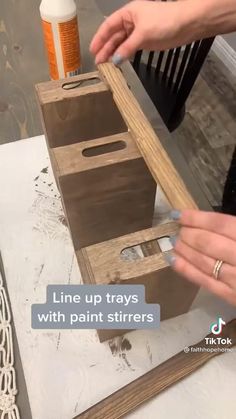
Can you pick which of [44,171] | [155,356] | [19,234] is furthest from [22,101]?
[155,356]

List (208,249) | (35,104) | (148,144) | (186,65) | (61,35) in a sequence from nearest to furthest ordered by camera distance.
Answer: (208,249), (148,144), (61,35), (35,104), (186,65)

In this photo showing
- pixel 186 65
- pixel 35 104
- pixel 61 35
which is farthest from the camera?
pixel 186 65

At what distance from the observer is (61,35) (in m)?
0.71

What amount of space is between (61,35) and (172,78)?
0.37 meters

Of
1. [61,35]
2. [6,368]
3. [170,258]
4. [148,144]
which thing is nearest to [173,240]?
[170,258]

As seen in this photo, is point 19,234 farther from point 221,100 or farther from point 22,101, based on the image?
point 221,100

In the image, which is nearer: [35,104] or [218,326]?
[218,326]

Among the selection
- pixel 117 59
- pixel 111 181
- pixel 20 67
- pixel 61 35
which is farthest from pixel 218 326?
pixel 20 67

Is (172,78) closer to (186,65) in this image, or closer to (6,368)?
(186,65)

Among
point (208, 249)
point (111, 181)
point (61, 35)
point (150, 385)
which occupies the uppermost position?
point (61, 35)

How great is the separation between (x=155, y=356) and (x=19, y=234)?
1.02 feet

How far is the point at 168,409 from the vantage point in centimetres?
51

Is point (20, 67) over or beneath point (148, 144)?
over

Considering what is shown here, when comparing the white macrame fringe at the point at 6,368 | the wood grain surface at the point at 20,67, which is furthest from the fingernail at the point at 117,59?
the white macrame fringe at the point at 6,368
